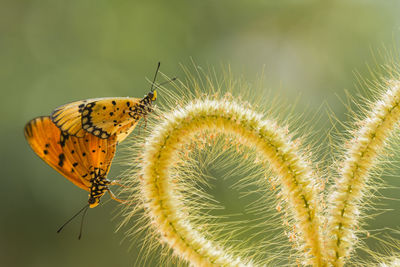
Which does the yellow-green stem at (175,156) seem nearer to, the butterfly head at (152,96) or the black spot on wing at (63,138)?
the butterfly head at (152,96)

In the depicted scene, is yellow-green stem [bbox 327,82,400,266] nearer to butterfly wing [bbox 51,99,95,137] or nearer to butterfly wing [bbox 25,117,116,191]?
butterfly wing [bbox 25,117,116,191]

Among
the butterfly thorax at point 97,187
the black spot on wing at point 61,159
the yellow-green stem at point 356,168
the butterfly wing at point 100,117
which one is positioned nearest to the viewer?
the yellow-green stem at point 356,168

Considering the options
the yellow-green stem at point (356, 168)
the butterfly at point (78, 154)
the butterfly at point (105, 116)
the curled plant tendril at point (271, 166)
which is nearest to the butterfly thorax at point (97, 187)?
the butterfly at point (78, 154)

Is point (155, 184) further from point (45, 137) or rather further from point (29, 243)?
point (29, 243)

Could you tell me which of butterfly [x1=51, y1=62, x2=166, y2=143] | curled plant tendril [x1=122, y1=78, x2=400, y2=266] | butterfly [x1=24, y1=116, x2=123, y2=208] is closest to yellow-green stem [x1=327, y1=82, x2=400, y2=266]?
curled plant tendril [x1=122, y1=78, x2=400, y2=266]

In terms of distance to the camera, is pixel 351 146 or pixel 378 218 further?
pixel 378 218

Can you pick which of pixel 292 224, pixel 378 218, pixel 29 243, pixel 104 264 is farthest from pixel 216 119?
pixel 29 243
